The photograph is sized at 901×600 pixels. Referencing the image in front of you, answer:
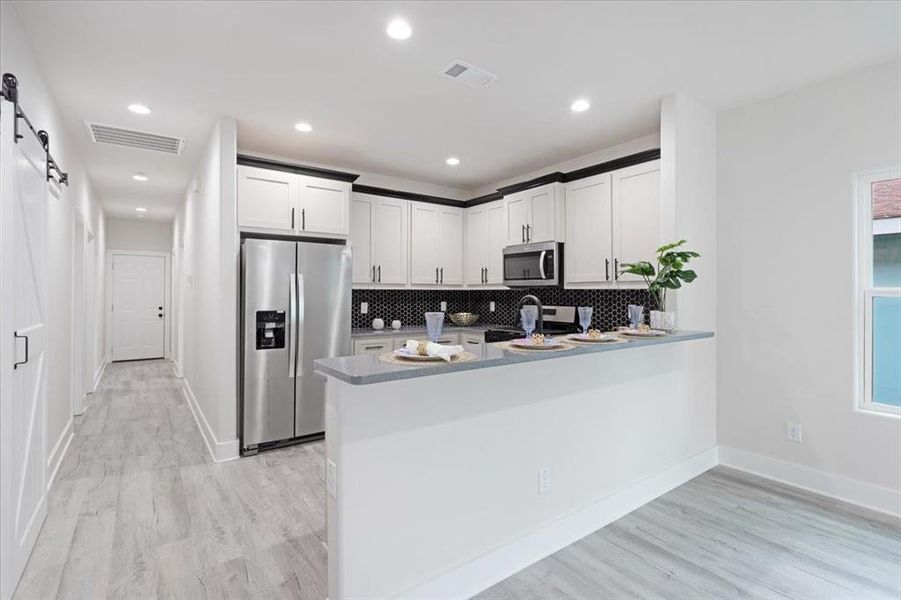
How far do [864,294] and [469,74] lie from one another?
2.89 metres

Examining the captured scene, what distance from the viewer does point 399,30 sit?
2.34 m

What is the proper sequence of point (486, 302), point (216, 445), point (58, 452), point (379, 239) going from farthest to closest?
point (486, 302), point (379, 239), point (216, 445), point (58, 452)

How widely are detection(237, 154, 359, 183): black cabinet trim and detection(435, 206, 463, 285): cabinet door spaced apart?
1.43 metres

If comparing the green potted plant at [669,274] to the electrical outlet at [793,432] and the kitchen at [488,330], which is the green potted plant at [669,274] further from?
the electrical outlet at [793,432]

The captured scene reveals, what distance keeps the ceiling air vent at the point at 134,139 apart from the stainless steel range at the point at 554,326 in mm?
3589

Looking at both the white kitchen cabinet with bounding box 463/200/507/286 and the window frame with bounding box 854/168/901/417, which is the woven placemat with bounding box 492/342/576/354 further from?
the white kitchen cabinet with bounding box 463/200/507/286

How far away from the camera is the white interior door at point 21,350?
75.0 inches

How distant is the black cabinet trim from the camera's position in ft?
12.6

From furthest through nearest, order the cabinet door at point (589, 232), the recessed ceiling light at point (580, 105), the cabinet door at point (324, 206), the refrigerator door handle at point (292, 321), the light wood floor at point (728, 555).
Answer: the cabinet door at point (324, 206)
the cabinet door at point (589, 232)
the refrigerator door handle at point (292, 321)
the recessed ceiling light at point (580, 105)
the light wood floor at point (728, 555)

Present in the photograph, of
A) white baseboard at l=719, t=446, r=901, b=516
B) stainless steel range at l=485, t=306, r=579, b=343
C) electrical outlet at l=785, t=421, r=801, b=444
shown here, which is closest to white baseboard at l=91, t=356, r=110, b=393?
stainless steel range at l=485, t=306, r=579, b=343

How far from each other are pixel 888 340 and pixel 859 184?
1.01 m

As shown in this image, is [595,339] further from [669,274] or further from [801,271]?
[801,271]

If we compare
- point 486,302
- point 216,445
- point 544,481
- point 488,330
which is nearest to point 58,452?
point 216,445

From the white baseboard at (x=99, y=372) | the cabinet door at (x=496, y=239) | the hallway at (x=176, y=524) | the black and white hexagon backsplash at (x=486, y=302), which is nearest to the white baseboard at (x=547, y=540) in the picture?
the hallway at (x=176, y=524)
